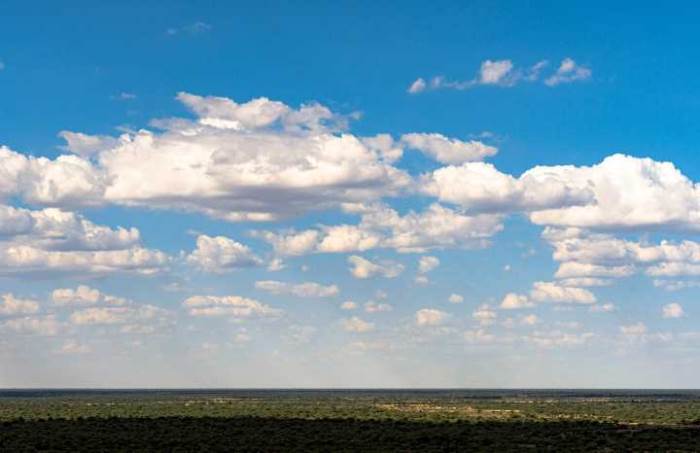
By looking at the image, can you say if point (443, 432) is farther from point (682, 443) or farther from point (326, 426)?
point (682, 443)

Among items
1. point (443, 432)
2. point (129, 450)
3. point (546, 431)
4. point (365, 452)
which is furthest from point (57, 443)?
point (546, 431)

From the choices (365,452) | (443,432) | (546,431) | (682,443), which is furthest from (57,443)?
(682,443)

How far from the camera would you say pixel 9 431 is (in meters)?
79.5

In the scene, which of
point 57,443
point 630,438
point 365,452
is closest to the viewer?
point 365,452

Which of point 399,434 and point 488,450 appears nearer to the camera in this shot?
point 488,450

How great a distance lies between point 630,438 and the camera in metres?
72.9

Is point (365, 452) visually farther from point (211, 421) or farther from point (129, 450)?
point (211, 421)

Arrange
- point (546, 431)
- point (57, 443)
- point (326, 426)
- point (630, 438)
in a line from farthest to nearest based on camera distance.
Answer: point (326, 426)
point (546, 431)
point (630, 438)
point (57, 443)

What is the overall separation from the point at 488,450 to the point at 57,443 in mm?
28906

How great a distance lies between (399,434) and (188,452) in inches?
751

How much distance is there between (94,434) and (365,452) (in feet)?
80.5

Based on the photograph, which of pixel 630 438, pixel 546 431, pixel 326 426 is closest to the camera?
pixel 630 438

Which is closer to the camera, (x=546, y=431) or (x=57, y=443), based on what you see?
(x=57, y=443)

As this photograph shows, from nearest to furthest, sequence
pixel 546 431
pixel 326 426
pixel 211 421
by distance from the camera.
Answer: pixel 546 431 → pixel 326 426 → pixel 211 421
